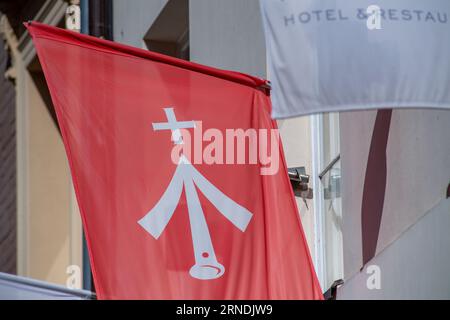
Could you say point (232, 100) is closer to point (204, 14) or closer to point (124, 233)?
point (124, 233)

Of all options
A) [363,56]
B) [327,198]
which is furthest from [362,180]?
[363,56]

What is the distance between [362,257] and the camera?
7.26 metres

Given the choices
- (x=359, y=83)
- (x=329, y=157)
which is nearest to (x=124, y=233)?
(x=359, y=83)

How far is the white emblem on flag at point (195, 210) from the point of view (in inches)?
244

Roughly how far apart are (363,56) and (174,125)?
56.9 inches

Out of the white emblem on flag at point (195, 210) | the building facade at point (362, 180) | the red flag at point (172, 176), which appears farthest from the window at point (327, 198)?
the white emblem on flag at point (195, 210)

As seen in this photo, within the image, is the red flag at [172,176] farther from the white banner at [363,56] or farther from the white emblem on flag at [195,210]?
the white banner at [363,56]

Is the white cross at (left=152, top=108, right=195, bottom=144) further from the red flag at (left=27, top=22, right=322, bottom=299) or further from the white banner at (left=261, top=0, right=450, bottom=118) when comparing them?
the white banner at (left=261, top=0, right=450, bottom=118)

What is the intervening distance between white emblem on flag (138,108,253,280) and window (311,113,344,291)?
4.71ft

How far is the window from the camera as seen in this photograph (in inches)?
301

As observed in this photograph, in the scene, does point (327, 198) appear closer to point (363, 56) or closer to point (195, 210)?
point (195, 210)

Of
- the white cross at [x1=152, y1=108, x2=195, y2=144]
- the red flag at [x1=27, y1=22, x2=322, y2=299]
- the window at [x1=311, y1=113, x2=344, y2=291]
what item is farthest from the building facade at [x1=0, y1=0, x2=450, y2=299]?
the white cross at [x1=152, y1=108, x2=195, y2=144]

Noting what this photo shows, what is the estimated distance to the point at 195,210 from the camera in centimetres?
630
